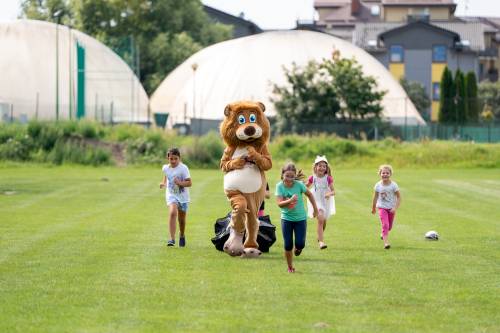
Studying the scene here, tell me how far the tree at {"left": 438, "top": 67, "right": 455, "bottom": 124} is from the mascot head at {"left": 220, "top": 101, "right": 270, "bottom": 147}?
60812 mm

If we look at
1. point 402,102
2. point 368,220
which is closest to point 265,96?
point 402,102

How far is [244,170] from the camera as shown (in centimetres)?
1691

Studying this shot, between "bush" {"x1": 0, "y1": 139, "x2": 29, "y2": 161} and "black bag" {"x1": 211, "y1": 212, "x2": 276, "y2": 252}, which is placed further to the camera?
"bush" {"x1": 0, "y1": 139, "x2": 29, "y2": 161}

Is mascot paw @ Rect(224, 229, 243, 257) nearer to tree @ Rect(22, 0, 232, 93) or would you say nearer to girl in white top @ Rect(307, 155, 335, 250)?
girl in white top @ Rect(307, 155, 335, 250)

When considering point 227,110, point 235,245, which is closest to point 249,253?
point 235,245

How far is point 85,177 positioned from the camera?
42125 millimetres

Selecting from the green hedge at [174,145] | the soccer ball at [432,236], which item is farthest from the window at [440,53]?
the soccer ball at [432,236]

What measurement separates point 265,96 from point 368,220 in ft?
168

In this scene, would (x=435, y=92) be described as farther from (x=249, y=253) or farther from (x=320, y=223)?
(x=249, y=253)

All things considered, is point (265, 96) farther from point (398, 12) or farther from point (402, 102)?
point (398, 12)

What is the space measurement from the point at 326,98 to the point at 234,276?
53098 millimetres

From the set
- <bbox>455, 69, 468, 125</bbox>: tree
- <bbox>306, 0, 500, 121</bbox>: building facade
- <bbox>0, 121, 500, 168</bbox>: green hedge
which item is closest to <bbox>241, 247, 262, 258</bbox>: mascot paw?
<bbox>0, 121, 500, 168</bbox>: green hedge

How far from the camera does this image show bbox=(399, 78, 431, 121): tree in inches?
4043

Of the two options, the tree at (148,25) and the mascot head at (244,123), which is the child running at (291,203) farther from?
the tree at (148,25)
